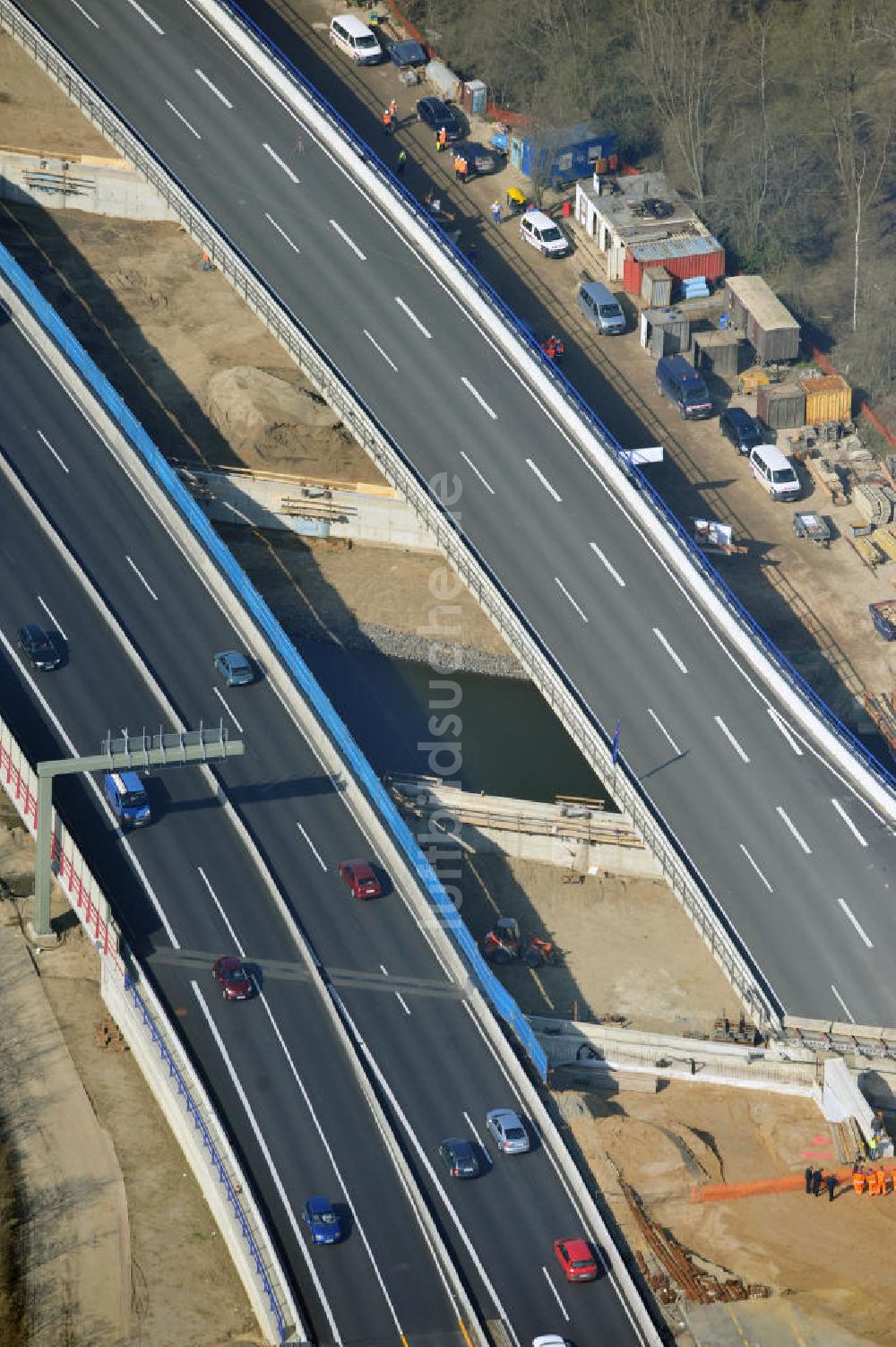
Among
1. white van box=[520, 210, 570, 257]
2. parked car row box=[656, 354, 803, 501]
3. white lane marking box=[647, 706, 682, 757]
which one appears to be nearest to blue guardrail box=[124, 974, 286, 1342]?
white lane marking box=[647, 706, 682, 757]

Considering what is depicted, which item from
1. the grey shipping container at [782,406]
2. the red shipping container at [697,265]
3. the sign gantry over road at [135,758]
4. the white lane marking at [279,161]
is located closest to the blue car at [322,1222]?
the sign gantry over road at [135,758]

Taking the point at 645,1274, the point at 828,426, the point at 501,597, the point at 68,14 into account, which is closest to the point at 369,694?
the point at 501,597

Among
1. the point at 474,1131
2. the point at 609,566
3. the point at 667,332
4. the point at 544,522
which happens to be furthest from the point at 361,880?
the point at 667,332

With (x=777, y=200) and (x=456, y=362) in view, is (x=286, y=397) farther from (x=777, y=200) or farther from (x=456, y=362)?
(x=777, y=200)

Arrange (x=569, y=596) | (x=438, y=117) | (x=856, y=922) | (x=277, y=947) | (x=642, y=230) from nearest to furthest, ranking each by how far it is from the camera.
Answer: (x=277, y=947) < (x=856, y=922) < (x=569, y=596) < (x=642, y=230) < (x=438, y=117)

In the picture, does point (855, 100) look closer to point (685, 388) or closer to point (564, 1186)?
point (685, 388)

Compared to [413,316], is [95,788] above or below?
below

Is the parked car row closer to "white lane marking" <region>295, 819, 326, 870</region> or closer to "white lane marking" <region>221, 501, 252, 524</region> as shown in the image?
"white lane marking" <region>221, 501, 252, 524</region>
